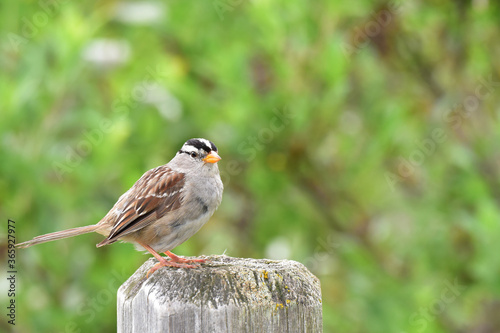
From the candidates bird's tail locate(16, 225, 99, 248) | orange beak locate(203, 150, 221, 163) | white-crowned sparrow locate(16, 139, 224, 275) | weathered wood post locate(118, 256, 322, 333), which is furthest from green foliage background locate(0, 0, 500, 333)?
weathered wood post locate(118, 256, 322, 333)

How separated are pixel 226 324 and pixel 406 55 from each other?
180 inches

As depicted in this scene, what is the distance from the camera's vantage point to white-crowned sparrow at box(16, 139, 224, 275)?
12.6ft

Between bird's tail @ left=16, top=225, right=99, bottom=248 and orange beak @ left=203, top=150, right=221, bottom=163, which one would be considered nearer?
bird's tail @ left=16, top=225, right=99, bottom=248

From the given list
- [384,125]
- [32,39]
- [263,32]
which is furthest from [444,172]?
[32,39]

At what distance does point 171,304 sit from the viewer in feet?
7.39

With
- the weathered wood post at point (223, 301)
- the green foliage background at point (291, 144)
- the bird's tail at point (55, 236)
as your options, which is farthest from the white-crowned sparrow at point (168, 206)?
the weathered wood post at point (223, 301)

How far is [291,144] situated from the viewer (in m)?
5.70

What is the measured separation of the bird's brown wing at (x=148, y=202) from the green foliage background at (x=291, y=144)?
3.45ft

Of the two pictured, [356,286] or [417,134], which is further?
[417,134]

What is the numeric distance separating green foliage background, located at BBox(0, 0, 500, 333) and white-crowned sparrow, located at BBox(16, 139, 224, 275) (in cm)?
104

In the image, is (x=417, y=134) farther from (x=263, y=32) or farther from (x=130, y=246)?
(x=130, y=246)

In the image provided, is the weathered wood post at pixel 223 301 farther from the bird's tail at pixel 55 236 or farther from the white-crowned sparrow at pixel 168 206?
the bird's tail at pixel 55 236

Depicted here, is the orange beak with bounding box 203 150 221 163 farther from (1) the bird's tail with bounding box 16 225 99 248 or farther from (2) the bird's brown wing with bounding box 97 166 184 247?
(1) the bird's tail with bounding box 16 225 99 248

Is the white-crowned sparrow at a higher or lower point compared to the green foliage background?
lower
